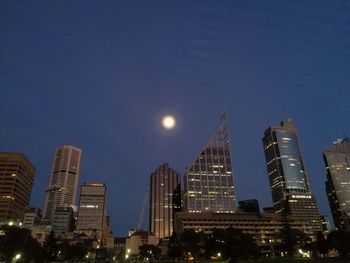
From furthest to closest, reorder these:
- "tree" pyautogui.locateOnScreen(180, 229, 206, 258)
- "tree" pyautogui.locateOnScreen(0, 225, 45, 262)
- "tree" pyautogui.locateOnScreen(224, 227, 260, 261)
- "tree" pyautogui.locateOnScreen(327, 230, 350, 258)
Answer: "tree" pyautogui.locateOnScreen(180, 229, 206, 258) → "tree" pyautogui.locateOnScreen(327, 230, 350, 258) → "tree" pyautogui.locateOnScreen(224, 227, 260, 261) → "tree" pyautogui.locateOnScreen(0, 225, 45, 262)

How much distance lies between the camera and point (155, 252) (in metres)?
174

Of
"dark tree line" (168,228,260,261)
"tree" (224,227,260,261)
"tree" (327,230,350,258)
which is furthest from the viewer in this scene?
"tree" (327,230,350,258)

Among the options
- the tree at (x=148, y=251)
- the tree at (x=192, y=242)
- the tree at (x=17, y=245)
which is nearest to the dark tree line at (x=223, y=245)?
the tree at (x=192, y=242)

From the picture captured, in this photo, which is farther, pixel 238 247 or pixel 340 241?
pixel 340 241

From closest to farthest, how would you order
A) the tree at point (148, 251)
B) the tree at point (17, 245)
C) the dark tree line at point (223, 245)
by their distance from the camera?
the tree at point (17, 245), the dark tree line at point (223, 245), the tree at point (148, 251)

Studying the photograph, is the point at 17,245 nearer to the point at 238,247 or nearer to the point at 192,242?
the point at 238,247

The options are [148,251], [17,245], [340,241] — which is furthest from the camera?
[148,251]

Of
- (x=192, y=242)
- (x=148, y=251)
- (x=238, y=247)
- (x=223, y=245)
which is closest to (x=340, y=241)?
(x=238, y=247)

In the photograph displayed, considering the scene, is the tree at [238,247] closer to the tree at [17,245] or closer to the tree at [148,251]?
the tree at [17,245]

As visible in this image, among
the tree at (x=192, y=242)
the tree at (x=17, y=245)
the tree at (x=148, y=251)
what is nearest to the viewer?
the tree at (x=17, y=245)

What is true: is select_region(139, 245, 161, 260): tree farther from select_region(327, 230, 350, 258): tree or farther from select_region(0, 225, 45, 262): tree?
select_region(0, 225, 45, 262): tree

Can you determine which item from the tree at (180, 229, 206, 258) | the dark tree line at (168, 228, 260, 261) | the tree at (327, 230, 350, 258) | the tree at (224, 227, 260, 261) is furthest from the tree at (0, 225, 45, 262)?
the tree at (327, 230, 350, 258)

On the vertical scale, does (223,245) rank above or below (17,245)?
above

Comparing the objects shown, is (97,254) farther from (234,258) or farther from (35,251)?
(234,258)
